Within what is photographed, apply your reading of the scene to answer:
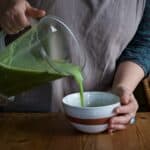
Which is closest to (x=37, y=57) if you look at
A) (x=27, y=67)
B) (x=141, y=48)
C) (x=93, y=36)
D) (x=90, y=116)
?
(x=27, y=67)

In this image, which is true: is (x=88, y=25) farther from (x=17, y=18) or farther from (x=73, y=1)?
(x=17, y=18)

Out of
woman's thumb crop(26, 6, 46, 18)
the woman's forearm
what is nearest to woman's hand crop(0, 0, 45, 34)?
woman's thumb crop(26, 6, 46, 18)

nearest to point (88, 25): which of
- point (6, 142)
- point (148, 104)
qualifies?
point (148, 104)

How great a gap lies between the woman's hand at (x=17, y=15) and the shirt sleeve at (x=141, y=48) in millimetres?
394

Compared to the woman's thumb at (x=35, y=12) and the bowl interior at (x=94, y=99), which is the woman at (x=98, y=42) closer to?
the bowl interior at (x=94, y=99)

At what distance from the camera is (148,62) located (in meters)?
1.22

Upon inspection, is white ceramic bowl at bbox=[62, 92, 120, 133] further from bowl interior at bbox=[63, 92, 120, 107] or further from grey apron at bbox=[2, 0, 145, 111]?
grey apron at bbox=[2, 0, 145, 111]

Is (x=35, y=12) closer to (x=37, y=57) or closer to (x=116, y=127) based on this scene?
(x=37, y=57)

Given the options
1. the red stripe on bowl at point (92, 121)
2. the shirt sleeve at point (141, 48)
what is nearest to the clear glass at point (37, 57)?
the red stripe on bowl at point (92, 121)

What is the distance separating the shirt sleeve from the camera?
3.95ft

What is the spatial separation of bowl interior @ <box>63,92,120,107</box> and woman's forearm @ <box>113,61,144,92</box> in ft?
0.19

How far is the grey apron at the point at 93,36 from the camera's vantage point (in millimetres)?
1162

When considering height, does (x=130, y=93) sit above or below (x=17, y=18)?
below

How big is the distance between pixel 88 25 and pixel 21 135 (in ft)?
1.19
